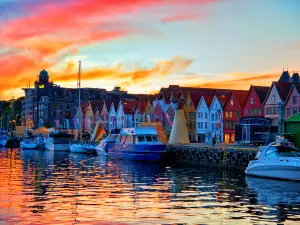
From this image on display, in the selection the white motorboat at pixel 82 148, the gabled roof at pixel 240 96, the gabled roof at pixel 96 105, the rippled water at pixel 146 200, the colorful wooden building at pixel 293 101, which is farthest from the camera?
the gabled roof at pixel 96 105

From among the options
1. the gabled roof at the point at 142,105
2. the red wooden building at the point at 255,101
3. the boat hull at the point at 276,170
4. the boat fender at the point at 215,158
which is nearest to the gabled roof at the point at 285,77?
the red wooden building at the point at 255,101

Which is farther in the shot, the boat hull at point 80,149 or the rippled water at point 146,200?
the boat hull at point 80,149

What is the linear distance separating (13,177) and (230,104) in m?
80.8

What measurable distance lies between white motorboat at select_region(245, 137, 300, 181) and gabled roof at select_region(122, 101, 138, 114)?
4263 inches

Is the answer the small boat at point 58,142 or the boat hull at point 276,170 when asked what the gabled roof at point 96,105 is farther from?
the boat hull at point 276,170

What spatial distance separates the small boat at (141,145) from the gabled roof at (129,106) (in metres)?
76.8

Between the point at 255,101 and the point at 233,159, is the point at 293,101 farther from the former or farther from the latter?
the point at 233,159

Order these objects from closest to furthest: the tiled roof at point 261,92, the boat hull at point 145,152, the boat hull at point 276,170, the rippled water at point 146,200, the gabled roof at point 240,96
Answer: the rippled water at point 146,200 → the boat hull at point 276,170 → the boat hull at point 145,152 → the tiled roof at point 261,92 → the gabled roof at point 240,96

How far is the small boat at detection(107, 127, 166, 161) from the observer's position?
227ft

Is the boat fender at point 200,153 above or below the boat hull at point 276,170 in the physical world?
above

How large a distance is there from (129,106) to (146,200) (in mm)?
125840

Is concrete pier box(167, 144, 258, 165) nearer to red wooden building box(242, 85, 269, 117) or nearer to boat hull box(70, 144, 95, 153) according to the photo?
boat hull box(70, 144, 95, 153)

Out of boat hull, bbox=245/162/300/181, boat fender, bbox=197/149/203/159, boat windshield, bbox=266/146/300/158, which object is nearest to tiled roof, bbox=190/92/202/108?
boat fender, bbox=197/149/203/159

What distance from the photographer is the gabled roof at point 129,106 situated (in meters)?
154
